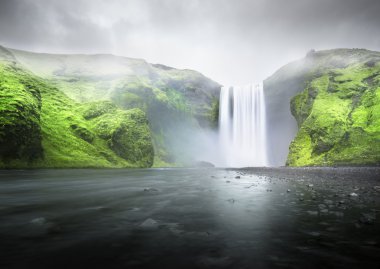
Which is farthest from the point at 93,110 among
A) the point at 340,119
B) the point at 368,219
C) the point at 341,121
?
the point at 368,219

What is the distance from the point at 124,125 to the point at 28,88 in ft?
84.2

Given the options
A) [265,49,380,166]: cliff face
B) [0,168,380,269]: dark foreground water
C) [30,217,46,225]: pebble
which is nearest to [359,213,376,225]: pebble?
[0,168,380,269]: dark foreground water

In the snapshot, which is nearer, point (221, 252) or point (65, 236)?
point (221, 252)

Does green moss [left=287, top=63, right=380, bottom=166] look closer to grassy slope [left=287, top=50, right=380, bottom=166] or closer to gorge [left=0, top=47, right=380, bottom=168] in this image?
grassy slope [left=287, top=50, right=380, bottom=166]

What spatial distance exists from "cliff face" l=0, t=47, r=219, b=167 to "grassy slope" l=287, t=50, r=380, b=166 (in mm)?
45564

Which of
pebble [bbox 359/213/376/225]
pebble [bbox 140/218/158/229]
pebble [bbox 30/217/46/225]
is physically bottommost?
pebble [bbox 30/217/46/225]

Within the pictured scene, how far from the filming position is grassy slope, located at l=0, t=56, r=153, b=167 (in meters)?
48.6

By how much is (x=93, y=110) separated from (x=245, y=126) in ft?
180

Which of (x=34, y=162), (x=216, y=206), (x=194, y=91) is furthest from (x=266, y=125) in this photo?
(x=216, y=206)

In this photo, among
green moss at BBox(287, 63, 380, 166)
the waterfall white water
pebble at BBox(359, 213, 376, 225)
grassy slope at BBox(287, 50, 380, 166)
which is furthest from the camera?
the waterfall white water

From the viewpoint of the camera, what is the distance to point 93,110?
80250 millimetres

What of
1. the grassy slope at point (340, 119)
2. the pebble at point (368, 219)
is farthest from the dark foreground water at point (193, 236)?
the grassy slope at point (340, 119)

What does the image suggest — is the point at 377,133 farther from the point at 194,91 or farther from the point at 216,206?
the point at 194,91

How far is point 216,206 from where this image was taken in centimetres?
1135
